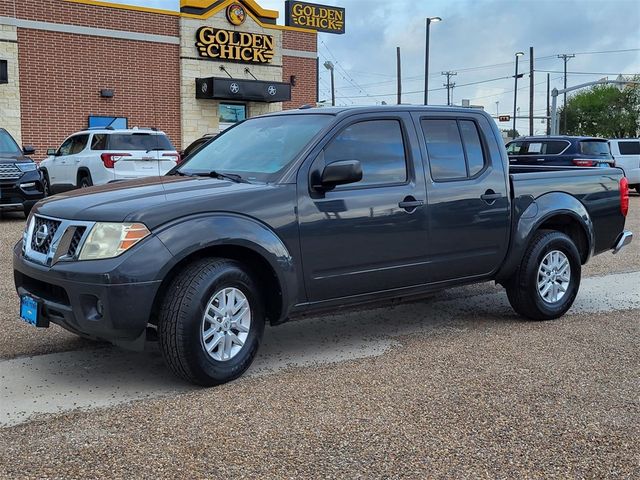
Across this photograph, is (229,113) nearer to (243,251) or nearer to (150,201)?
(243,251)

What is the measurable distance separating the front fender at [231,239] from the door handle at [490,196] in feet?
6.16

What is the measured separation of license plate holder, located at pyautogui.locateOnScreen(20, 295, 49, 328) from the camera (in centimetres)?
436

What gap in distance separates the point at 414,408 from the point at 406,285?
4.57 feet

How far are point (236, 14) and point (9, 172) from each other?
13.2 metres

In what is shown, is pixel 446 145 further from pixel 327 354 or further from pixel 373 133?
pixel 327 354

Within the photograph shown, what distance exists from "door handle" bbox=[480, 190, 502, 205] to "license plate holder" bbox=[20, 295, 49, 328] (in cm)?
335

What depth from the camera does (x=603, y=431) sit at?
3.80 meters

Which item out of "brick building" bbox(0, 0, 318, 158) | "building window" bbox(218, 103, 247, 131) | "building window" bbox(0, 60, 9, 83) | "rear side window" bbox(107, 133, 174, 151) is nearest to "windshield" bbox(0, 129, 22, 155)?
"rear side window" bbox(107, 133, 174, 151)

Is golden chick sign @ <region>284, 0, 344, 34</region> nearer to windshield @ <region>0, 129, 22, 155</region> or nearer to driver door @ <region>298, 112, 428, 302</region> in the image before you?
windshield @ <region>0, 129, 22, 155</region>

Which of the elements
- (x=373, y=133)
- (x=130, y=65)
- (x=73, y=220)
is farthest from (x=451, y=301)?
(x=130, y=65)

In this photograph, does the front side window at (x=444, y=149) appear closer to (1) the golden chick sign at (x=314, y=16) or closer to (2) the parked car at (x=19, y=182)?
(2) the parked car at (x=19, y=182)

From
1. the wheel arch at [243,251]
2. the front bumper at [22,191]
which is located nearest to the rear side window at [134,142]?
the front bumper at [22,191]

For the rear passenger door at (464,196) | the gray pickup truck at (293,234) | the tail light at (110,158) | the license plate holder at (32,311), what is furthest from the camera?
the tail light at (110,158)

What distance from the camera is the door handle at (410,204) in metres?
5.19
